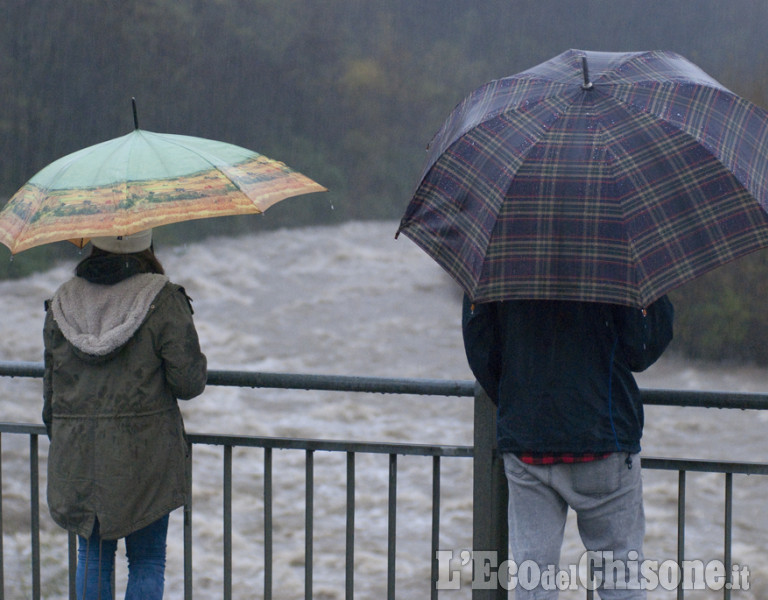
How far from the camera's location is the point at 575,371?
2.22 m

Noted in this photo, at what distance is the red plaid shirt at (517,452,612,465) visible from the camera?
2.23m

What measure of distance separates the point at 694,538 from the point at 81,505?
860 cm

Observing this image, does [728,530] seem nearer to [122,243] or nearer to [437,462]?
[437,462]

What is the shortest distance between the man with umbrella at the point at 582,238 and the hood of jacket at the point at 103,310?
2.23ft

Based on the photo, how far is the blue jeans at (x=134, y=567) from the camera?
2648 millimetres

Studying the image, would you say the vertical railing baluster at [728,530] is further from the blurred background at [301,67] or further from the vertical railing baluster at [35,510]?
the blurred background at [301,67]

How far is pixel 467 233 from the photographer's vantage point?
2154mm

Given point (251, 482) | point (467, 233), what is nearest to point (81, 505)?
point (467, 233)

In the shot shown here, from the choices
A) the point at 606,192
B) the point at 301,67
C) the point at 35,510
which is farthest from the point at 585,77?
the point at 301,67

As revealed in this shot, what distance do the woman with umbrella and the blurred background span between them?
1666cm

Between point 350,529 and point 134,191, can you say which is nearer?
point 134,191

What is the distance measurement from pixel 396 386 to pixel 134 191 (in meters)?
0.83

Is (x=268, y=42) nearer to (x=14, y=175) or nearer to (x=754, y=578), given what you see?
(x=14, y=175)

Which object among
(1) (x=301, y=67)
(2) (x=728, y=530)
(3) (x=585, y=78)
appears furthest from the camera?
(1) (x=301, y=67)
